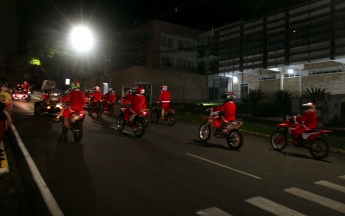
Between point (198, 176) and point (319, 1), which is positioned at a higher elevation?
point (319, 1)

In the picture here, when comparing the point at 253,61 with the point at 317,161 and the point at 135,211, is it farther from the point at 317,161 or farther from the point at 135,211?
the point at 135,211

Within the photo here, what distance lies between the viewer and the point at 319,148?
8344mm

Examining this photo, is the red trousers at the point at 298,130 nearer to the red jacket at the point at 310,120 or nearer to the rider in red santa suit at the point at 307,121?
the rider in red santa suit at the point at 307,121

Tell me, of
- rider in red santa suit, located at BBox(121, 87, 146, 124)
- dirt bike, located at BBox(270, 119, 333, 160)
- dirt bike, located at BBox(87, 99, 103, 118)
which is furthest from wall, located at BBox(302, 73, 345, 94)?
rider in red santa suit, located at BBox(121, 87, 146, 124)

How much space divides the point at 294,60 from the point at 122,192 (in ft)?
97.3

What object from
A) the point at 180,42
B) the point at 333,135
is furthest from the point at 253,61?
the point at 333,135

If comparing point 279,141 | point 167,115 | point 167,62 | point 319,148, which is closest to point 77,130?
point 167,115

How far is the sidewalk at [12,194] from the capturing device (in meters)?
3.99

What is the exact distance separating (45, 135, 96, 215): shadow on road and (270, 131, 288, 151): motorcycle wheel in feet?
21.1

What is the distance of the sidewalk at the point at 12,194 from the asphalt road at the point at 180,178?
161 mm

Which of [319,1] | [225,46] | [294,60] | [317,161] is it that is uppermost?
[319,1]

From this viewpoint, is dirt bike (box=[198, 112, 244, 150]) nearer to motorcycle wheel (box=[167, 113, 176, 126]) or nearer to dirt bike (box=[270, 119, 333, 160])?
dirt bike (box=[270, 119, 333, 160])

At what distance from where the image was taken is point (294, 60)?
2981 centimetres

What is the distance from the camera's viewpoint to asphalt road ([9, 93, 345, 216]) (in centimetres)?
430
